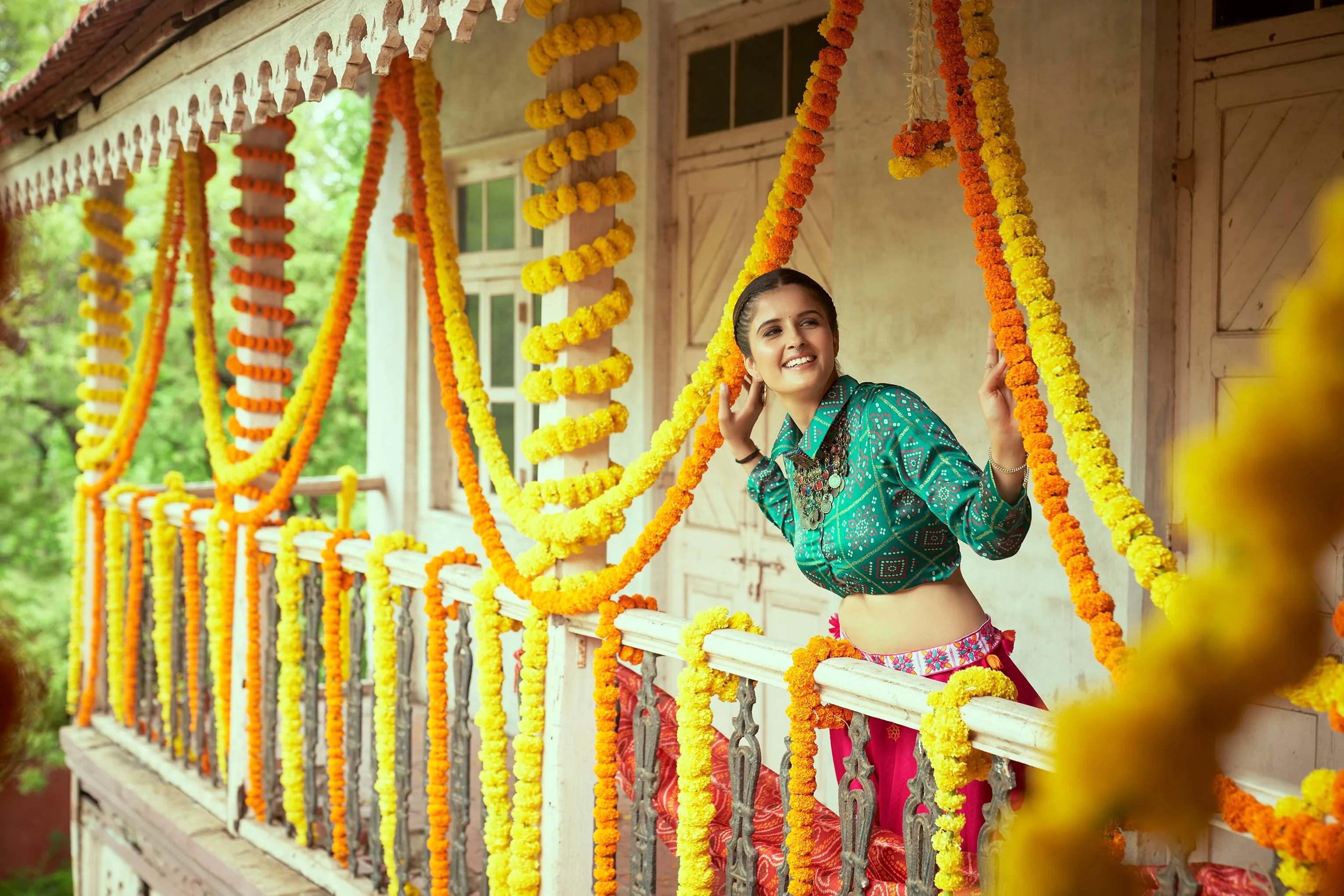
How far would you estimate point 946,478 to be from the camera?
2.00 m

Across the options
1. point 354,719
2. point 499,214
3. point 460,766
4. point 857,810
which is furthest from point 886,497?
point 499,214

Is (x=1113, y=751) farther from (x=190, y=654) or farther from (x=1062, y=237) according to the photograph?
(x=190, y=654)

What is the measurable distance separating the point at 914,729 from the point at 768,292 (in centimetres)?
99

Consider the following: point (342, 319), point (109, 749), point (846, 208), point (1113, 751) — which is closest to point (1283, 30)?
point (846, 208)

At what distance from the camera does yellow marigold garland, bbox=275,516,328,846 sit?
3.65 m

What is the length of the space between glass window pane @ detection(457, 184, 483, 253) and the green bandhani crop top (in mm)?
4175

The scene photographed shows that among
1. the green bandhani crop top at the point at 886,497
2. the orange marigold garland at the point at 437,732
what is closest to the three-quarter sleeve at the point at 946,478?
the green bandhani crop top at the point at 886,497

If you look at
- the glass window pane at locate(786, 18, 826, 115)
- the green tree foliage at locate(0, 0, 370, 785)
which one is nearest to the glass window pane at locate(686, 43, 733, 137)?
the glass window pane at locate(786, 18, 826, 115)

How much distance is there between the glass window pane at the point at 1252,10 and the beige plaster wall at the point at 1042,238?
0.81 feet

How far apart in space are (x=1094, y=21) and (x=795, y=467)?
2.10 meters

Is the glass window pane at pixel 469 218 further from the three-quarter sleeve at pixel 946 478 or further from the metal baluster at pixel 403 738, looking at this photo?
the three-quarter sleeve at pixel 946 478

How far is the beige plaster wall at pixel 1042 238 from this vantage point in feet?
11.0

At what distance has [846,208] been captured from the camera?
4172mm

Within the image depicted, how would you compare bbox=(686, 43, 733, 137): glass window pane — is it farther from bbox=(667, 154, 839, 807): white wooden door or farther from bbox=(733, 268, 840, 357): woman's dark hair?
bbox=(733, 268, 840, 357): woman's dark hair
